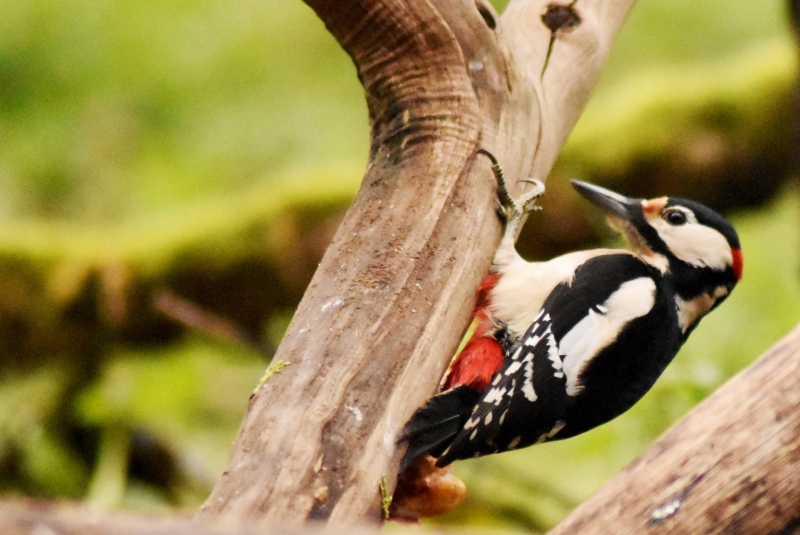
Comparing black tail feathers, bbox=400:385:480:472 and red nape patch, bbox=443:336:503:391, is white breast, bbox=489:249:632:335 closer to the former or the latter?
red nape patch, bbox=443:336:503:391

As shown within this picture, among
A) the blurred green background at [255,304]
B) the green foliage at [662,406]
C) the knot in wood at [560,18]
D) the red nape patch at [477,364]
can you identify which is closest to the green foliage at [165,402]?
the blurred green background at [255,304]

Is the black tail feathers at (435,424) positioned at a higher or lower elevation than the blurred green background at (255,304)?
higher

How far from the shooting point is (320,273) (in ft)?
5.30

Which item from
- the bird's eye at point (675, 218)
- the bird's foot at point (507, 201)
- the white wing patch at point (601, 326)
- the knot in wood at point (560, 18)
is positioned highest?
the knot in wood at point (560, 18)

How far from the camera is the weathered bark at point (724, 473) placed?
1278 millimetres

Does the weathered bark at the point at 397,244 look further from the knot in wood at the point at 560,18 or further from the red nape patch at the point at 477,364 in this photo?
the red nape patch at the point at 477,364

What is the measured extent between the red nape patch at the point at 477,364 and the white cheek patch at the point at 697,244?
0.58 m

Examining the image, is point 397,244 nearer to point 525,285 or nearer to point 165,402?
point 525,285

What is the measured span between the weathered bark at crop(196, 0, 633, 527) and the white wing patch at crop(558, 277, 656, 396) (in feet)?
1.00

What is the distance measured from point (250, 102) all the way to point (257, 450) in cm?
459

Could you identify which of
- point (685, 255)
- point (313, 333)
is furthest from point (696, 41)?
point (313, 333)

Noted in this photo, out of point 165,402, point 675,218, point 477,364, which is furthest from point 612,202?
point 165,402

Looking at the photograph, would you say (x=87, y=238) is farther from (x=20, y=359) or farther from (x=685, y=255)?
(x=685, y=255)

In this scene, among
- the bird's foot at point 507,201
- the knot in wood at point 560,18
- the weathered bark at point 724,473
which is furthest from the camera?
the knot in wood at point 560,18
